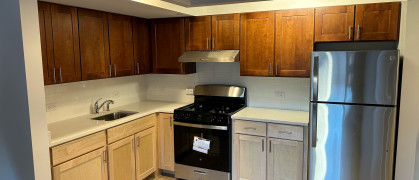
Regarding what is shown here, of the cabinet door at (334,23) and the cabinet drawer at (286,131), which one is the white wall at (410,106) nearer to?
the cabinet door at (334,23)

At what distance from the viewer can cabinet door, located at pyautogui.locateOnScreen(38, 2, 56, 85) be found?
251cm

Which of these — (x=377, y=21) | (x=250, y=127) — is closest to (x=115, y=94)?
(x=250, y=127)

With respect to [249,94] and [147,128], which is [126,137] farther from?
[249,94]

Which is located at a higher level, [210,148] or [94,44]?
[94,44]

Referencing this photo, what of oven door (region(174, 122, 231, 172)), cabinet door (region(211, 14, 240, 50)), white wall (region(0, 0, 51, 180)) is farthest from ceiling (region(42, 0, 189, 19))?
oven door (region(174, 122, 231, 172))

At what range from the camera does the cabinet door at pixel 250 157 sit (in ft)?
10.3

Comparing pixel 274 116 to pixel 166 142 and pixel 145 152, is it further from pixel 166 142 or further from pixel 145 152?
pixel 145 152

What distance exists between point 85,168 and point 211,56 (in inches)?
70.2

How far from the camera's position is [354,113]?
254 centimetres

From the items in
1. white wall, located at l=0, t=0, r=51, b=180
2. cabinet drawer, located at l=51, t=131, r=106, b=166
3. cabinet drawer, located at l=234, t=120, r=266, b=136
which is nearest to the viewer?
Answer: white wall, located at l=0, t=0, r=51, b=180

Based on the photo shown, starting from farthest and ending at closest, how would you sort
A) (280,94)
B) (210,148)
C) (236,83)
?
(236,83), (280,94), (210,148)

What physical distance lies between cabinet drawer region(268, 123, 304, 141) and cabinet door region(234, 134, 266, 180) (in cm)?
13

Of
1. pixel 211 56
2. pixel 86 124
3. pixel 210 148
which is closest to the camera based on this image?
pixel 86 124

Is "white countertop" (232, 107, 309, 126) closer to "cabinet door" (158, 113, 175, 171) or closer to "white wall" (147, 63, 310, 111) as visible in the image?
"white wall" (147, 63, 310, 111)
